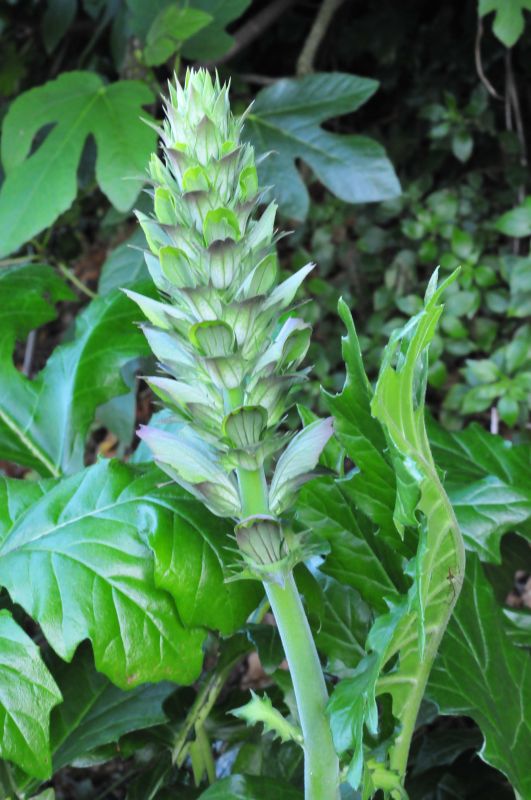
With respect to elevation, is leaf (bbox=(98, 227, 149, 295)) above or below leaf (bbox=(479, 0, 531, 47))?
below

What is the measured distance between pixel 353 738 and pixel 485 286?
179 cm

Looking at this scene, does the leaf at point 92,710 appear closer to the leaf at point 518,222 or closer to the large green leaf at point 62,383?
the large green leaf at point 62,383

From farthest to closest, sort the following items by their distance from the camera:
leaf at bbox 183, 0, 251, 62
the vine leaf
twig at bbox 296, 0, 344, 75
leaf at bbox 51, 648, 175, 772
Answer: twig at bbox 296, 0, 344, 75 < leaf at bbox 183, 0, 251, 62 < leaf at bbox 51, 648, 175, 772 < the vine leaf

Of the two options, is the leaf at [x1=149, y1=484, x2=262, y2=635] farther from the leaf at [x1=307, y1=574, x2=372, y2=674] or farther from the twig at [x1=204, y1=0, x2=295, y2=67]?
the twig at [x1=204, y1=0, x2=295, y2=67]

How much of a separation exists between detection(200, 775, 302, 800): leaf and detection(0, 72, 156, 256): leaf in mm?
1047

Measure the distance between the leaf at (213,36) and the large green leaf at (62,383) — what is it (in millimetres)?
1035

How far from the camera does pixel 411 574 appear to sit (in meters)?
0.65

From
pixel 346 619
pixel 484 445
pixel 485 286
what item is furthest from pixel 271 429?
pixel 485 286

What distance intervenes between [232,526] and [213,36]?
5.01 feet

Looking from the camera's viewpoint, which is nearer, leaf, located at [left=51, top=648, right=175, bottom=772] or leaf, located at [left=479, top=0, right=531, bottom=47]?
leaf, located at [left=51, top=648, right=175, bottom=772]

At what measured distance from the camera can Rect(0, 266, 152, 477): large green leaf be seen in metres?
1.13

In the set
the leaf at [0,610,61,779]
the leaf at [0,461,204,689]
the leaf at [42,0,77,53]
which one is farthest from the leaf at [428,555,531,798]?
the leaf at [42,0,77,53]

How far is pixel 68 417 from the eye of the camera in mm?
1157

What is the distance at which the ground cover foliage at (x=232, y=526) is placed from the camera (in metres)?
0.73
